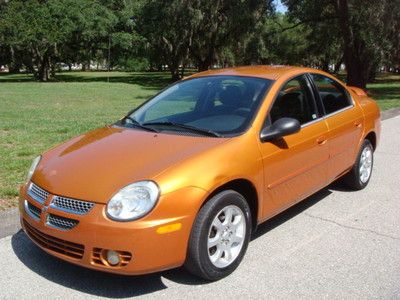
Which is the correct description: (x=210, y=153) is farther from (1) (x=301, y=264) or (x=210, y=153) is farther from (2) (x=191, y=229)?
(1) (x=301, y=264)

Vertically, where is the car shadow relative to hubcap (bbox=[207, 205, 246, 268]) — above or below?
below

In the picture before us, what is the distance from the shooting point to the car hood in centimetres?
354

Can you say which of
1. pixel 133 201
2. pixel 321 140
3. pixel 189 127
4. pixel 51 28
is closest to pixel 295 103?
pixel 321 140

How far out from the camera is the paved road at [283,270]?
142 inches

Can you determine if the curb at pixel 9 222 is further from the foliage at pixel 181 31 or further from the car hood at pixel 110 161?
the foliage at pixel 181 31

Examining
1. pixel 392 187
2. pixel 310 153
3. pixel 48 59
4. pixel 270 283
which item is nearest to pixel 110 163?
pixel 270 283

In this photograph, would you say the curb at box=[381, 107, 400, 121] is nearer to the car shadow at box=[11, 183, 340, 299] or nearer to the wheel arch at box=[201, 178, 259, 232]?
the wheel arch at box=[201, 178, 259, 232]

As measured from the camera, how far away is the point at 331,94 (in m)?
5.64

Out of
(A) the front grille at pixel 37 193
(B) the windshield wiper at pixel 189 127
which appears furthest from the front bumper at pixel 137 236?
(B) the windshield wiper at pixel 189 127

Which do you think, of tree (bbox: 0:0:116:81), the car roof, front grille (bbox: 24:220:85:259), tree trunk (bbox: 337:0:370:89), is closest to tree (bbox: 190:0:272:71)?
tree trunk (bbox: 337:0:370:89)

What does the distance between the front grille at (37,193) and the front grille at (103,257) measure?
2.04 ft

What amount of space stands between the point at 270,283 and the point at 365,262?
35.8 inches

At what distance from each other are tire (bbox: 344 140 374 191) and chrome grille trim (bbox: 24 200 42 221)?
3.76 m

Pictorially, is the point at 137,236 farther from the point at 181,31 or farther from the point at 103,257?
the point at 181,31
